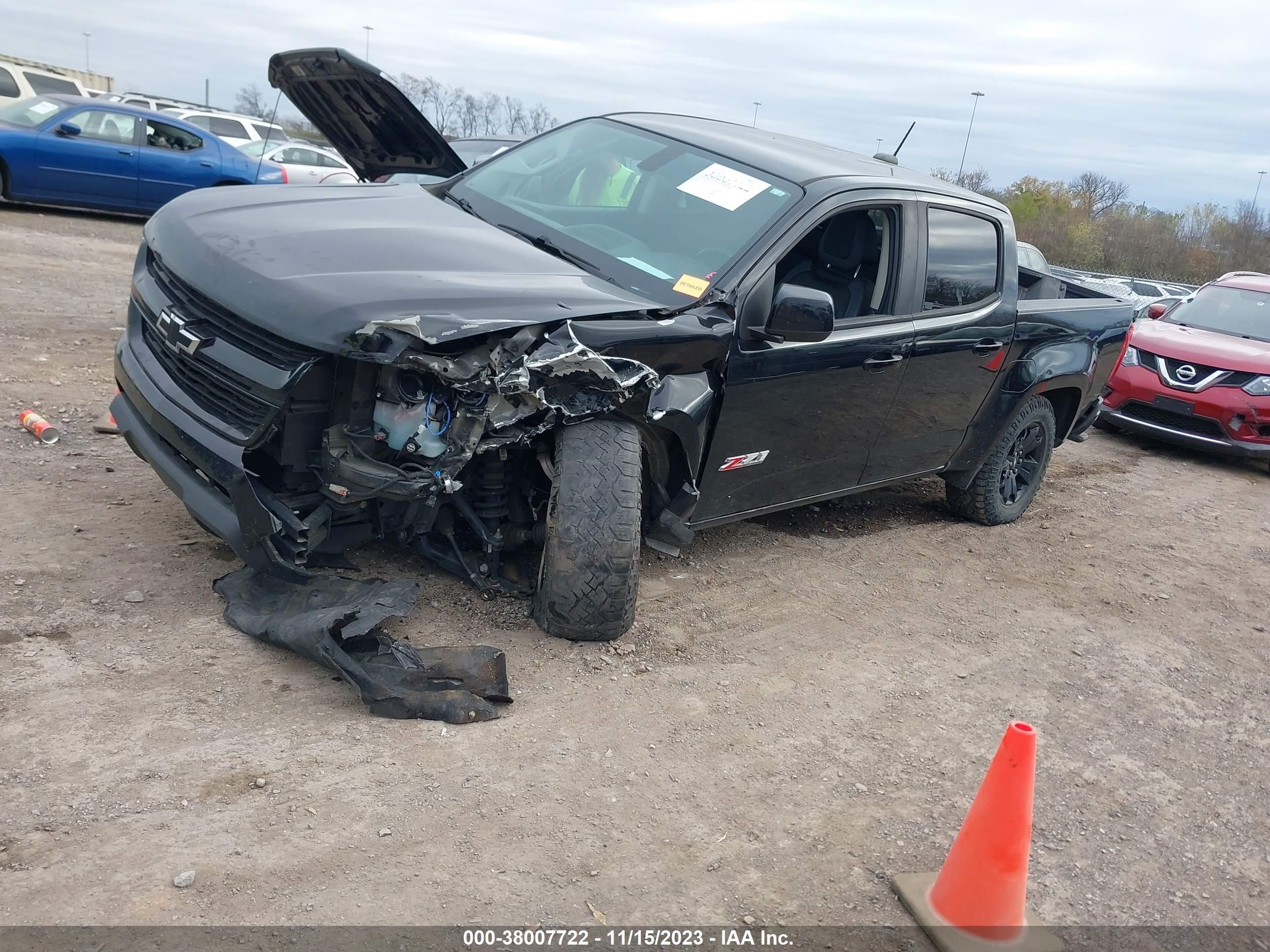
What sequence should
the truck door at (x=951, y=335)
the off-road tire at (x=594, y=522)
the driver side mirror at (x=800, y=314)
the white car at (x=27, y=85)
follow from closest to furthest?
1. the off-road tire at (x=594, y=522)
2. the driver side mirror at (x=800, y=314)
3. the truck door at (x=951, y=335)
4. the white car at (x=27, y=85)

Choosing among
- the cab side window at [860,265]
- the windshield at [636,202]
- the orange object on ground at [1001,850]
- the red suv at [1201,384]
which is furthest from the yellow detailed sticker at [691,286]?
the red suv at [1201,384]

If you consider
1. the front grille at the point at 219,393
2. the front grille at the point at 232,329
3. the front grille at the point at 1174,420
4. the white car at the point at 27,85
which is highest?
the white car at the point at 27,85

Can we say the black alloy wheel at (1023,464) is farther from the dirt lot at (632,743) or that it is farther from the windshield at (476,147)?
the windshield at (476,147)

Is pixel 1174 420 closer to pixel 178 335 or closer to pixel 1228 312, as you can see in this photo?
pixel 1228 312

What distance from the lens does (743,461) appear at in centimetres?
443

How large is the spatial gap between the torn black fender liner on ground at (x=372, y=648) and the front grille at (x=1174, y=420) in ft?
26.2

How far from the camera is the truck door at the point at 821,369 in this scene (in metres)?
4.26

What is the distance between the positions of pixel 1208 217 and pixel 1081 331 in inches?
1700

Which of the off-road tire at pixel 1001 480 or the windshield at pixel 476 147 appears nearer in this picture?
the off-road tire at pixel 1001 480

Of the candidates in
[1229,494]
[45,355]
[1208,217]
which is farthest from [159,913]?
[1208,217]

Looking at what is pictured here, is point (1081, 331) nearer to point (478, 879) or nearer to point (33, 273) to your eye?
point (478, 879)

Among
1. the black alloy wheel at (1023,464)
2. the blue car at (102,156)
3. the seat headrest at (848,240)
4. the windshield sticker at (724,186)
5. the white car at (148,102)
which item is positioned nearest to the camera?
the windshield sticker at (724,186)

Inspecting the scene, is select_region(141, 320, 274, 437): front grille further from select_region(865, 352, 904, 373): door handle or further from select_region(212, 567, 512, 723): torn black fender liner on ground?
select_region(865, 352, 904, 373): door handle

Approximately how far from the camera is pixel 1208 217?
42875 mm
